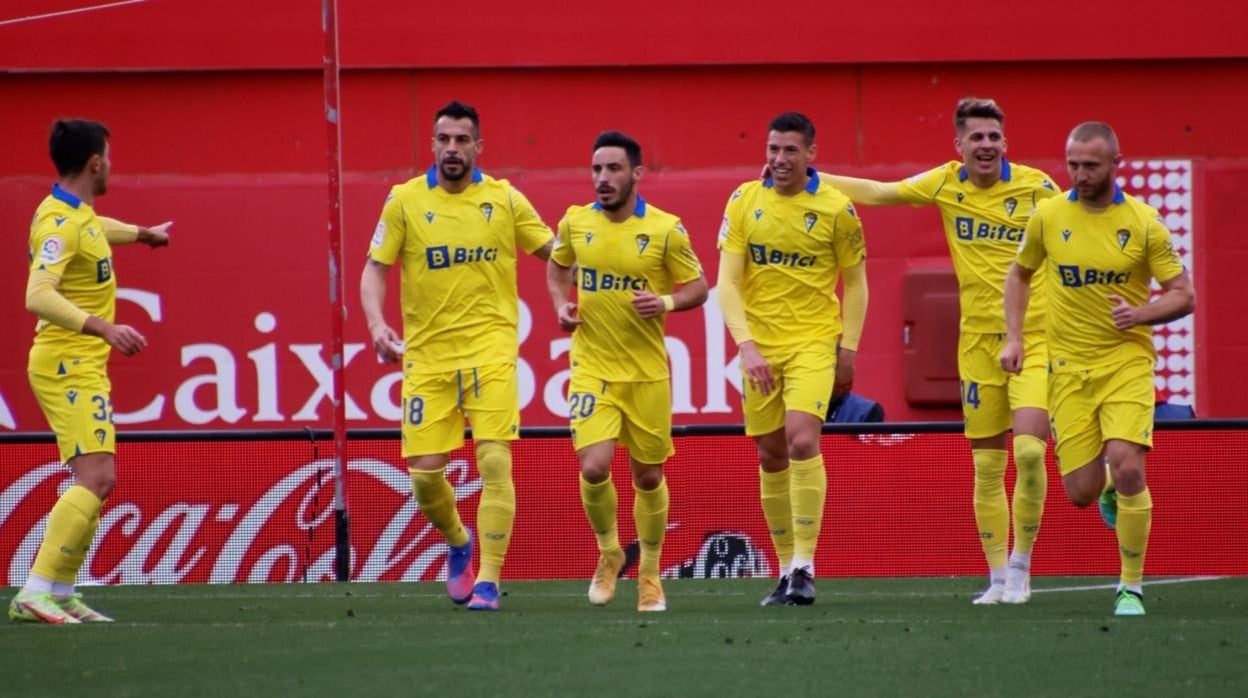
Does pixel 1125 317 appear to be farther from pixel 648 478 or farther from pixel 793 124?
pixel 648 478

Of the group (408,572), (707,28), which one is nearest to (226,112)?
(707,28)

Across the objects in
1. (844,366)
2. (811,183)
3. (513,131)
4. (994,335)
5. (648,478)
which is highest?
(513,131)

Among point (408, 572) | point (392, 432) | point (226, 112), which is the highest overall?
point (226, 112)

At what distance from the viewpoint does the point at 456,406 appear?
9.18 meters

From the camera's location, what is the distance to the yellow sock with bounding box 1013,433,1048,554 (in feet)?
30.4

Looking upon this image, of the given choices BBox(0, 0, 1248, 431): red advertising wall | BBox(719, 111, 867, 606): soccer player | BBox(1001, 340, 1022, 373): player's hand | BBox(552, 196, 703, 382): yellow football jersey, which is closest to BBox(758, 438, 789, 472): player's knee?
BBox(719, 111, 867, 606): soccer player

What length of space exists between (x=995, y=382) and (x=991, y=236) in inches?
26.1

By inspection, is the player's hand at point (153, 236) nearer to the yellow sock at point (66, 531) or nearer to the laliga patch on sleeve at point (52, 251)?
the laliga patch on sleeve at point (52, 251)

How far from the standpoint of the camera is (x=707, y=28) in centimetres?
1484

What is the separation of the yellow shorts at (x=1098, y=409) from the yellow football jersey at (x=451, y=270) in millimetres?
2417

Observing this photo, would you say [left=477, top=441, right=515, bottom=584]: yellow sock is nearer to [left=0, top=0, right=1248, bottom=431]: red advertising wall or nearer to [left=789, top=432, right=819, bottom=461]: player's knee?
[left=789, top=432, right=819, bottom=461]: player's knee

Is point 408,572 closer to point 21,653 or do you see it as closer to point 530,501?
point 530,501

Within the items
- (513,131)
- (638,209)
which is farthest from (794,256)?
(513,131)

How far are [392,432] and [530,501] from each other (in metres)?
0.92
